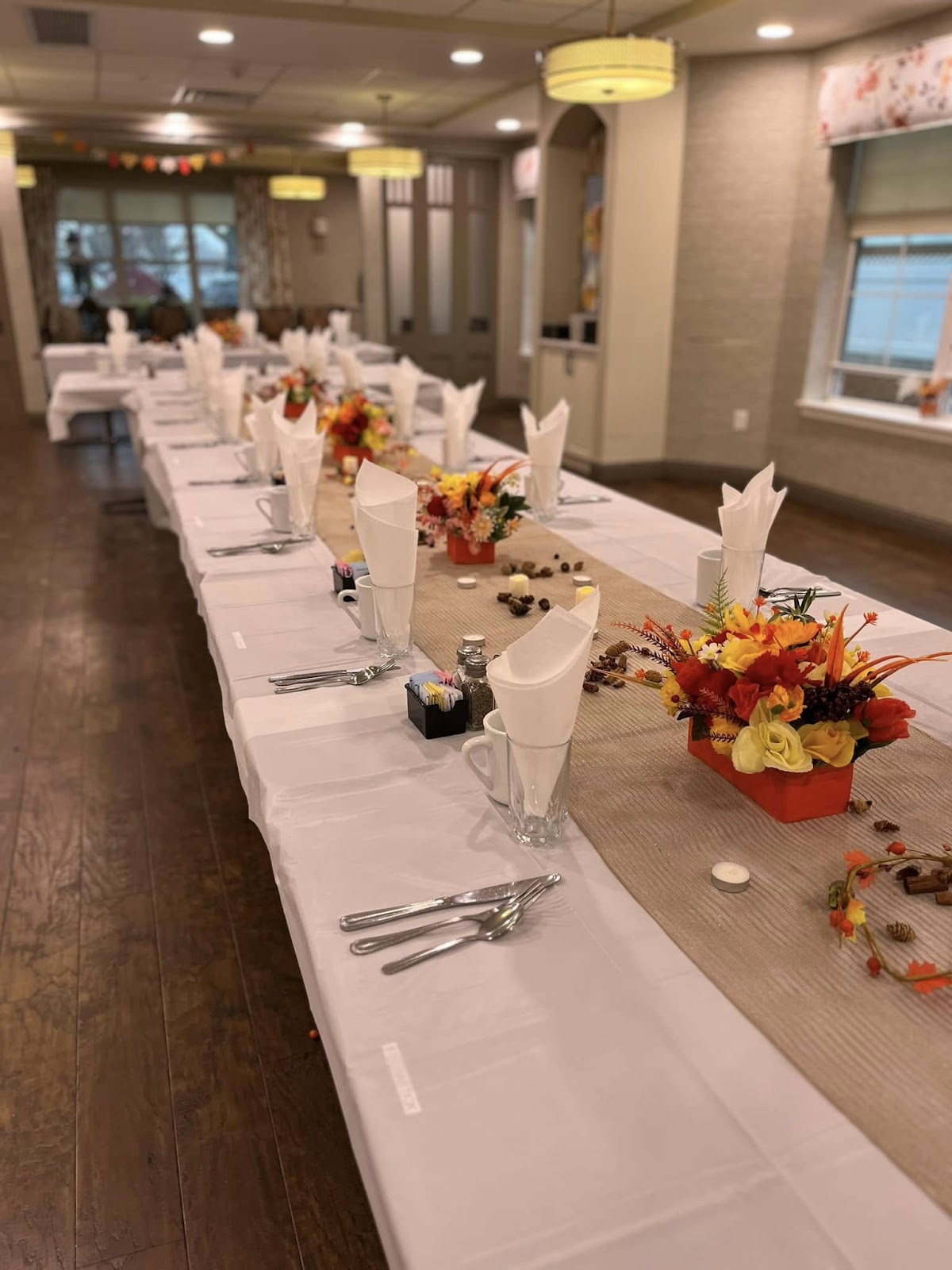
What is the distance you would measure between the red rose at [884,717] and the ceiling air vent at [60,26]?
5743mm

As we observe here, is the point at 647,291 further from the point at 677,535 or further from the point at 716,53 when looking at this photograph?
the point at 677,535

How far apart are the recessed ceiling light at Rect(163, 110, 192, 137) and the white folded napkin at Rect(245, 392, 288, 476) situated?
6.96m

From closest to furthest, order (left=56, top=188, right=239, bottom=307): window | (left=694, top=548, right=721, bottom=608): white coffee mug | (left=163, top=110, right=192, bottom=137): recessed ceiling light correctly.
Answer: (left=694, top=548, right=721, bottom=608): white coffee mug < (left=163, top=110, right=192, bottom=137): recessed ceiling light < (left=56, top=188, right=239, bottom=307): window

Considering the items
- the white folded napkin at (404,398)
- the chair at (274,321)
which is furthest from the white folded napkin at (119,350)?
the chair at (274,321)

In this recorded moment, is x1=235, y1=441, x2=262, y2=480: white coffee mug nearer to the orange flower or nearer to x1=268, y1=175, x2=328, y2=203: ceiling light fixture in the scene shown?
the orange flower

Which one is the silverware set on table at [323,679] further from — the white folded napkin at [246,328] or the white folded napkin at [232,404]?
the white folded napkin at [246,328]

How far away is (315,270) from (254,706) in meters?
13.2

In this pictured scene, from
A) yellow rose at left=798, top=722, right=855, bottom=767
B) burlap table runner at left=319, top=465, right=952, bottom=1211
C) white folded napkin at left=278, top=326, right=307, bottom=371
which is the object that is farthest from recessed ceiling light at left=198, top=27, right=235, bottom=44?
yellow rose at left=798, top=722, right=855, bottom=767

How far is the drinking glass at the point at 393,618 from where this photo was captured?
1.77m

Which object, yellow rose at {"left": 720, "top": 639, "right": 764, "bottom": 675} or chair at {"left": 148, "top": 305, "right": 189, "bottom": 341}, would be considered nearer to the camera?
yellow rose at {"left": 720, "top": 639, "right": 764, "bottom": 675}

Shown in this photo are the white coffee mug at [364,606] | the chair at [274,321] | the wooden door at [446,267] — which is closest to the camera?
the white coffee mug at [364,606]

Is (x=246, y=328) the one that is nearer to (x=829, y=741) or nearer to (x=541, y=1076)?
(x=829, y=741)

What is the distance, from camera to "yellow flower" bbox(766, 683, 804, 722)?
3.89ft

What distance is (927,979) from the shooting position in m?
0.96
